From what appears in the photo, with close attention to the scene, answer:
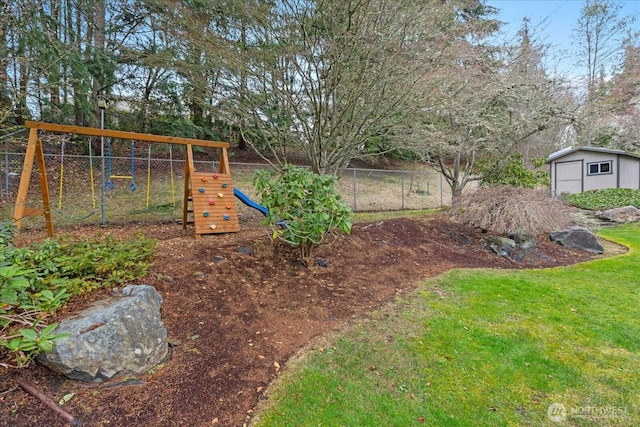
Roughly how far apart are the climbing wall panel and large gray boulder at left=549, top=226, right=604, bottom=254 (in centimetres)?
657

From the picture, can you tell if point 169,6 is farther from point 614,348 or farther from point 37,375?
point 614,348

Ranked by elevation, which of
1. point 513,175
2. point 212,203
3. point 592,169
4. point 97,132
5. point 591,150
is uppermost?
point 591,150

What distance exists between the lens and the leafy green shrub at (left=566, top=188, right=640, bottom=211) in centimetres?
1128

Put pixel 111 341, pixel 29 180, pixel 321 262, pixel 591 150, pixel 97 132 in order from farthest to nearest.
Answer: pixel 591 150 < pixel 97 132 < pixel 321 262 < pixel 29 180 < pixel 111 341

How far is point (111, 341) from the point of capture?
6.44 ft

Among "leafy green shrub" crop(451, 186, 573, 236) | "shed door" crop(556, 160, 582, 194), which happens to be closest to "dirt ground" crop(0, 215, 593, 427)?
"leafy green shrub" crop(451, 186, 573, 236)

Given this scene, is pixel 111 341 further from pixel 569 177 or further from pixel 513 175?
pixel 569 177

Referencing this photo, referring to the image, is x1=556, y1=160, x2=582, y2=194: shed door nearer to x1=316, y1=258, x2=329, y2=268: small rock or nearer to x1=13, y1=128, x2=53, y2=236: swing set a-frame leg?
x1=316, y1=258, x2=329, y2=268: small rock

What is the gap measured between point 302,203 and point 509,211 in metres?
4.24

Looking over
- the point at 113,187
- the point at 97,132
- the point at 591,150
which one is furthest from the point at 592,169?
the point at 113,187

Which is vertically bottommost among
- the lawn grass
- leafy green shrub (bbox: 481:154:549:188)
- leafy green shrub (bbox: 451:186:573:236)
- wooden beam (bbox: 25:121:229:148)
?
the lawn grass

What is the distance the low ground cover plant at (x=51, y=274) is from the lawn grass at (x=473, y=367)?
1446mm

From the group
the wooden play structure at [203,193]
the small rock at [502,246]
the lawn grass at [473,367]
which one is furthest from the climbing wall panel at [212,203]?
the small rock at [502,246]

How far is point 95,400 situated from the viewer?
1727mm
